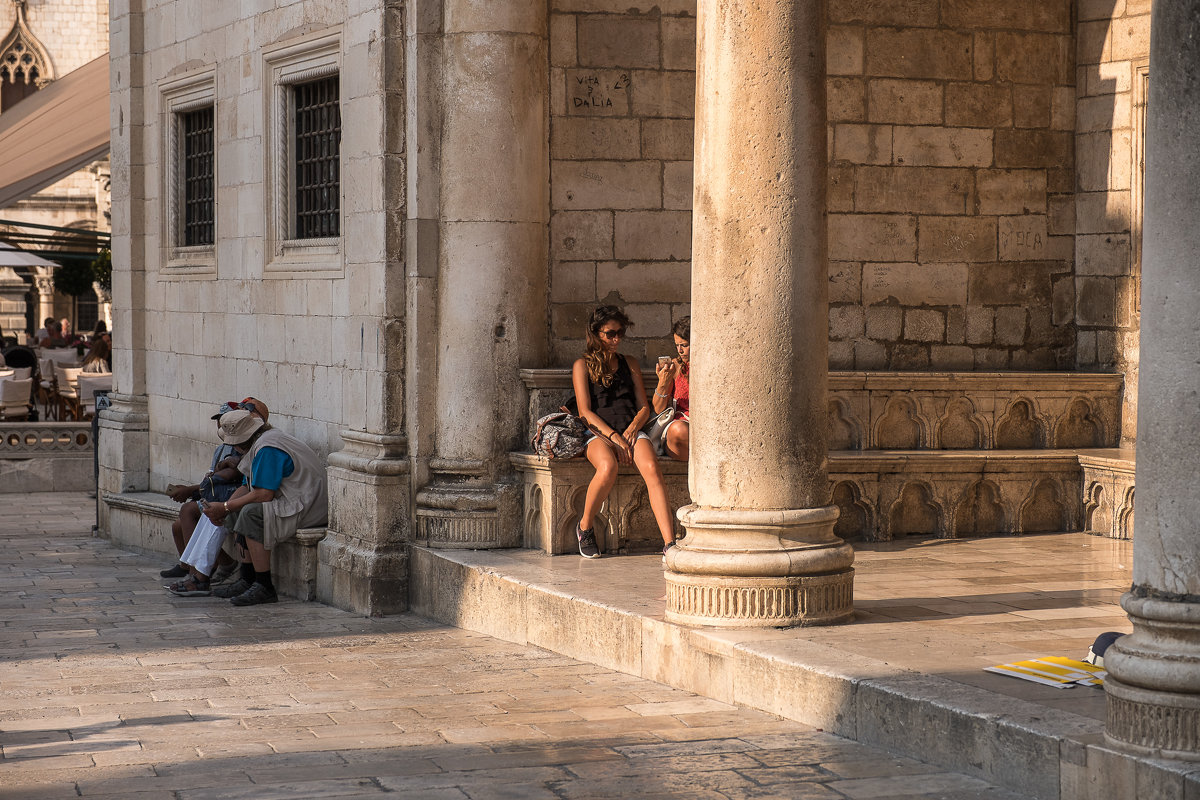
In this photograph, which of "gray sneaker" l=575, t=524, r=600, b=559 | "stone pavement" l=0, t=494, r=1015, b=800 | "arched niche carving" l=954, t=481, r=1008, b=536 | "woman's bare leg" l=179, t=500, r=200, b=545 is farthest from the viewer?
"woman's bare leg" l=179, t=500, r=200, b=545

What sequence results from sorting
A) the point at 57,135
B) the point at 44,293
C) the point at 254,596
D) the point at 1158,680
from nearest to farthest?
the point at 1158,680 < the point at 254,596 < the point at 57,135 < the point at 44,293

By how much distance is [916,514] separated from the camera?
10.4 metres

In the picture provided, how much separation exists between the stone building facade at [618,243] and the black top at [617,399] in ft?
1.35

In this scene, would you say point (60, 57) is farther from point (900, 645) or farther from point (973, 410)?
point (900, 645)

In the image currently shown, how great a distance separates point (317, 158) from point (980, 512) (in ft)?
16.2

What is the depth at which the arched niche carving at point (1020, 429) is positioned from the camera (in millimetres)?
10773

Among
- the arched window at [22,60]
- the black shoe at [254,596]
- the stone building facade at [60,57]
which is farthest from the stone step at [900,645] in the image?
the arched window at [22,60]

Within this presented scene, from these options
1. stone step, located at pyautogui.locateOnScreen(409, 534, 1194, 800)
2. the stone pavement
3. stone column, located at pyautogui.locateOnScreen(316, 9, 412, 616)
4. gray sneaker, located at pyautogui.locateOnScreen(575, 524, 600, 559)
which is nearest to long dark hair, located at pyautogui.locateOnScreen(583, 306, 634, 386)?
gray sneaker, located at pyautogui.locateOnScreen(575, 524, 600, 559)

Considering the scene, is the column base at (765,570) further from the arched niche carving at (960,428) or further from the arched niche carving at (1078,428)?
the arched niche carving at (1078,428)

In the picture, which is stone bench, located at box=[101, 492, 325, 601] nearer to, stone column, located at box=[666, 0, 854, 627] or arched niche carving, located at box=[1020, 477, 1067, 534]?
stone column, located at box=[666, 0, 854, 627]

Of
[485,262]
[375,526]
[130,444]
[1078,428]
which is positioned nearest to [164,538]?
[130,444]

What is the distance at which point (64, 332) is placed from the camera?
35.5m

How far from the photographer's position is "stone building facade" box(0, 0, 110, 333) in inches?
1813

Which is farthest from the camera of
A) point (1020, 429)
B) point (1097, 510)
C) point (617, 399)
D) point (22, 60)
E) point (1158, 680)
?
point (22, 60)
